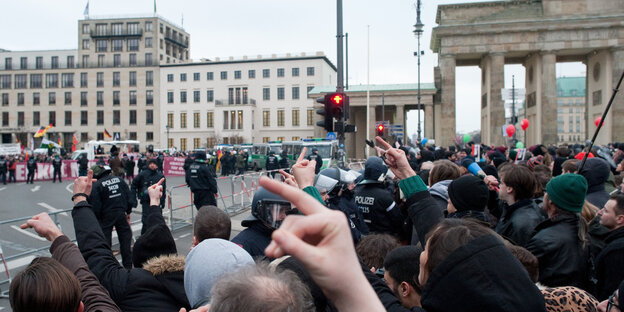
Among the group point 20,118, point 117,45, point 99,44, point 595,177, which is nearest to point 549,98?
point 595,177

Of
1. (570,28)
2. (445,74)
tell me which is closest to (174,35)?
(445,74)

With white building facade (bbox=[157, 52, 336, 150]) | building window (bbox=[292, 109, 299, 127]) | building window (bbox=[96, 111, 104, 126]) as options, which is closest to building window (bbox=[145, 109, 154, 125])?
white building facade (bbox=[157, 52, 336, 150])

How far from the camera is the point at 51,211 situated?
13.6m

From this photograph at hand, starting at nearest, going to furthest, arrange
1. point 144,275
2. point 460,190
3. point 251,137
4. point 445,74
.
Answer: point 144,275, point 460,190, point 445,74, point 251,137

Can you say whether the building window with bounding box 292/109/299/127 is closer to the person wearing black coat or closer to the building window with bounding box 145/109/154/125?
the building window with bounding box 145/109/154/125

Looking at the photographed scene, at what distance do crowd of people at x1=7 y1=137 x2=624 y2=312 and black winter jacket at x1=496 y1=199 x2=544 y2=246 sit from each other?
0.04 ft

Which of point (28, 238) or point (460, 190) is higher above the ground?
point (460, 190)

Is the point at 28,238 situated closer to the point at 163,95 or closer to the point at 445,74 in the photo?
the point at 445,74

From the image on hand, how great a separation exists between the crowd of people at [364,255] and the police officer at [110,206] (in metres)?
4.63

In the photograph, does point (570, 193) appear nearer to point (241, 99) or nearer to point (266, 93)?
point (266, 93)

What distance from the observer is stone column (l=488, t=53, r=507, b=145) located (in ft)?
153

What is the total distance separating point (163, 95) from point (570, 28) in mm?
63910

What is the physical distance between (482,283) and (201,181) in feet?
36.1

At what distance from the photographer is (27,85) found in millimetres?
85625
